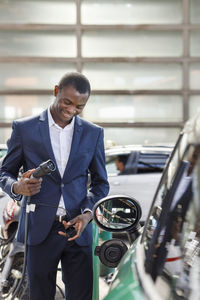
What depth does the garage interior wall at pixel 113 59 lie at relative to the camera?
1448 cm

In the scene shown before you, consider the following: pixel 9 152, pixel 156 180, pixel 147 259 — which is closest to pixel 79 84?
pixel 9 152

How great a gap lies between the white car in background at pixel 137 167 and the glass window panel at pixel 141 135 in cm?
602

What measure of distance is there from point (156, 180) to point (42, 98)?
6.90 m

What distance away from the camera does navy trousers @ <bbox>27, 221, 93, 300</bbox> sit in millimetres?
3008

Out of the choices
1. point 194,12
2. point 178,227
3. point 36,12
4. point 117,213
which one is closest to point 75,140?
point 117,213

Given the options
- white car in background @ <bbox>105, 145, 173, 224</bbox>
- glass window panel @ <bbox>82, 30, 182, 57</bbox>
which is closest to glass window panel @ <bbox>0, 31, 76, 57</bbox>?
glass window panel @ <bbox>82, 30, 182, 57</bbox>

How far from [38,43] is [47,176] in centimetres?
1194

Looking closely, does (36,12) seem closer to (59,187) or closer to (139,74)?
(139,74)

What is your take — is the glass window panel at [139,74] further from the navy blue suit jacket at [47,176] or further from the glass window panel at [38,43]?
the navy blue suit jacket at [47,176]

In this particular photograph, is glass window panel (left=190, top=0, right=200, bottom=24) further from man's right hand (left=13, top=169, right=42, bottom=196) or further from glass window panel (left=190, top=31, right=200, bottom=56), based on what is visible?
man's right hand (left=13, top=169, right=42, bottom=196)

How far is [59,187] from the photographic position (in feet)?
9.86

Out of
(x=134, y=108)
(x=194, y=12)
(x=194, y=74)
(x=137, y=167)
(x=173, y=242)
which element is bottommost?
(x=134, y=108)

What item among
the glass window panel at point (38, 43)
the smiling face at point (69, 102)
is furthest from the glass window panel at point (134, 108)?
the smiling face at point (69, 102)

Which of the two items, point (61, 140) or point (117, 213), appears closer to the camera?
point (117, 213)
